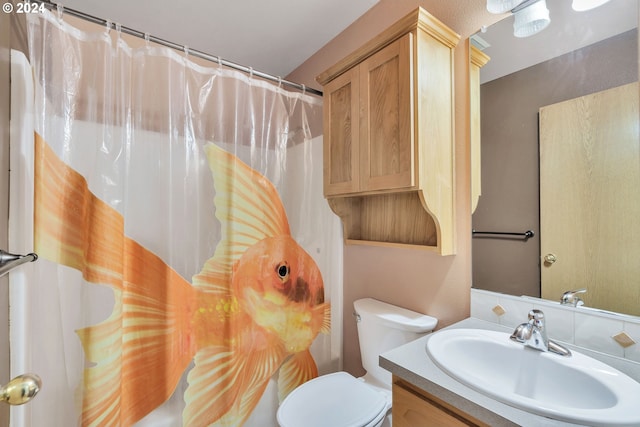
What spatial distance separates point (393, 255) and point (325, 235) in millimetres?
438

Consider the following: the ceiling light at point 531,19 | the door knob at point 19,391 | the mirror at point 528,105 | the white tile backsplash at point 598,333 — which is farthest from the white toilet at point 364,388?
the ceiling light at point 531,19

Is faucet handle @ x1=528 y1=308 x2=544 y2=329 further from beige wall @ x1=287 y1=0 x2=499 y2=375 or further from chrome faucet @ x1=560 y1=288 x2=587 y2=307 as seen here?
beige wall @ x1=287 y1=0 x2=499 y2=375

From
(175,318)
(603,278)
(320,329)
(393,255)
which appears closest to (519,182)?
(603,278)

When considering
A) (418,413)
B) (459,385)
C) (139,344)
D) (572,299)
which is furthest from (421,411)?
(139,344)

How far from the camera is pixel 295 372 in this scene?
1.57 m

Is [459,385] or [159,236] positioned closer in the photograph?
[459,385]

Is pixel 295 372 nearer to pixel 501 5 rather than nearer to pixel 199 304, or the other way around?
pixel 199 304

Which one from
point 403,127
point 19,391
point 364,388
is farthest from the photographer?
point 364,388

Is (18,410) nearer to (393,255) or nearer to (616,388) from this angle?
(393,255)

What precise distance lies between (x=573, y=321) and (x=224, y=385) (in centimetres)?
145

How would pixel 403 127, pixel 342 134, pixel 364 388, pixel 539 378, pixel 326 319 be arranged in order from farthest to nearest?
pixel 326 319 < pixel 342 134 < pixel 364 388 < pixel 403 127 < pixel 539 378

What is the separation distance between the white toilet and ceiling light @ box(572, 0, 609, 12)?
126cm

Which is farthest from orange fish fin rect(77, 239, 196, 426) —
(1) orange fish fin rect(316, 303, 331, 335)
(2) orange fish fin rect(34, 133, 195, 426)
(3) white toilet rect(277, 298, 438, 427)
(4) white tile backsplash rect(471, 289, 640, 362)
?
(4) white tile backsplash rect(471, 289, 640, 362)

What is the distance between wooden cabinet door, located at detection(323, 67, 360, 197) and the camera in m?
1.32
